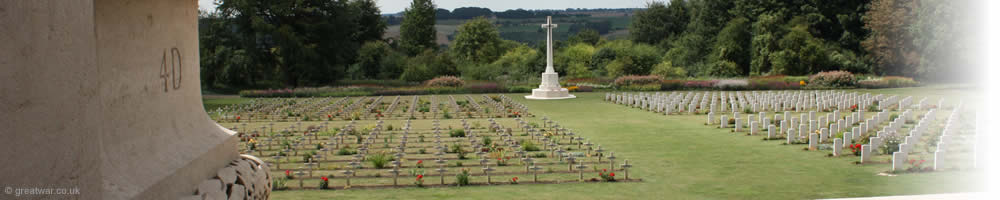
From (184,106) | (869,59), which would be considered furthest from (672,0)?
(184,106)

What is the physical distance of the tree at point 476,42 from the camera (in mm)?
42406

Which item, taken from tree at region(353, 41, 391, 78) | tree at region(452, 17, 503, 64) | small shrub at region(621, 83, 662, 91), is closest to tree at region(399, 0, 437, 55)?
tree at region(452, 17, 503, 64)

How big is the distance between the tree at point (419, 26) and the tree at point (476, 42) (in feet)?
6.11

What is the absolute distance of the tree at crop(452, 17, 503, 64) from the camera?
4241 cm

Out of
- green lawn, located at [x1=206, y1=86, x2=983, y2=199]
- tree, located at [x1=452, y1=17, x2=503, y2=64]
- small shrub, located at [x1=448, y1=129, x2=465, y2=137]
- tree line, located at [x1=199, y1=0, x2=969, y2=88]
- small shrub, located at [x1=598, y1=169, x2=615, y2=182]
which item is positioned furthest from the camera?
tree, located at [x1=452, y1=17, x2=503, y2=64]

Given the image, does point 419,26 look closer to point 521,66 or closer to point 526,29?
point 521,66

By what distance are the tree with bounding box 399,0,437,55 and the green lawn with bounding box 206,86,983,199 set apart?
30.8 metres

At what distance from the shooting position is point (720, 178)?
712cm

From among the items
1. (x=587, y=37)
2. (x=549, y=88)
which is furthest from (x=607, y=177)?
(x=587, y=37)

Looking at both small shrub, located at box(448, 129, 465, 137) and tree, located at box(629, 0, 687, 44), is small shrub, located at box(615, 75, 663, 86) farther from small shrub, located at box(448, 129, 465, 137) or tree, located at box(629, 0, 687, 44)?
tree, located at box(629, 0, 687, 44)

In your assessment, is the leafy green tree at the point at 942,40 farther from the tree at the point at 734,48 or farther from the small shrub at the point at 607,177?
the small shrub at the point at 607,177

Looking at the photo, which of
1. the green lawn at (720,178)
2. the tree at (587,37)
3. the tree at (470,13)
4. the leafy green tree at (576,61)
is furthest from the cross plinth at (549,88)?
the tree at (470,13)

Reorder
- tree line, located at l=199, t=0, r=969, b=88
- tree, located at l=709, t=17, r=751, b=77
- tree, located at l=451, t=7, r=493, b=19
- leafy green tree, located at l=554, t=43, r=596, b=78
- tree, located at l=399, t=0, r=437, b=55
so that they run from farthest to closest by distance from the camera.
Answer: tree, located at l=451, t=7, r=493, b=19, tree, located at l=399, t=0, r=437, b=55, tree, located at l=709, t=17, r=751, b=77, leafy green tree, located at l=554, t=43, r=596, b=78, tree line, located at l=199, t=0, r=969, b=88

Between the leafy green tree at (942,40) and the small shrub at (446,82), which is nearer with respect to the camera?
the leafy green tree at (942,40)
